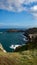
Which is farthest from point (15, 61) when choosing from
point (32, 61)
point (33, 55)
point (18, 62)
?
point (33, 55)

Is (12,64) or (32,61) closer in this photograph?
(12,64)

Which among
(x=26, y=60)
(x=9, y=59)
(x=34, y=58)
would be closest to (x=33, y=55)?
(x=34, y=58)

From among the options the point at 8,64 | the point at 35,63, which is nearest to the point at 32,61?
the point at 35,63

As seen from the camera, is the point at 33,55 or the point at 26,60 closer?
the point at 26,60

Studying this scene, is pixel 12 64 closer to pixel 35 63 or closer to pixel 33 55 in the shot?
pixel 35 63

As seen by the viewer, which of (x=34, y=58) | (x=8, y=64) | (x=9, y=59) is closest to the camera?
(x=8, y=64)

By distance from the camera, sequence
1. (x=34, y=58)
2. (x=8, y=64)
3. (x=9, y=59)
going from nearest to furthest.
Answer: (x=8, y=64), (x=9, y=59), (x=34, y=58)

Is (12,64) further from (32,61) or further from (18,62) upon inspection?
(32,61)
